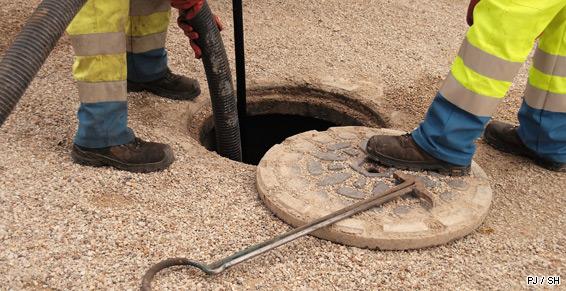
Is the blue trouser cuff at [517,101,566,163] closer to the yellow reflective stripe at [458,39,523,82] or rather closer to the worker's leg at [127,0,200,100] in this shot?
the yellow reflective stripe at [458,39,523,82]

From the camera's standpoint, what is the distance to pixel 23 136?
110 inches

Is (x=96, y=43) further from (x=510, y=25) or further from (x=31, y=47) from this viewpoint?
(x=510, y=25)

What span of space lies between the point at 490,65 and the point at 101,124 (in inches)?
63.2

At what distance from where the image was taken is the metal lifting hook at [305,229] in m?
2.00

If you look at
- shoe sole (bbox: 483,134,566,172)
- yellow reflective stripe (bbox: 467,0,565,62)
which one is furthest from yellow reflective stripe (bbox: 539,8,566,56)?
shoe sole (bbox: 483,134,566,172)

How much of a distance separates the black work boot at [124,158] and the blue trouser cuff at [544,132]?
1.71 m

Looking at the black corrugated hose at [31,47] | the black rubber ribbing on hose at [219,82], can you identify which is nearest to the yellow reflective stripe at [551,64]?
the black rubber ribbing on hose at [219,82]

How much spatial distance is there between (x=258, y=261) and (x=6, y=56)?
1057mm

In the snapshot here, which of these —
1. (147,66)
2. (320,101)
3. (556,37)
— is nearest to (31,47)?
(147,66)

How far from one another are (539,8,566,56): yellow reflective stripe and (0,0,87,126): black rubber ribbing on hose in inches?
77.8

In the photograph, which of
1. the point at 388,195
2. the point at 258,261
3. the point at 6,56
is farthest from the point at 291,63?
the point at 6,56

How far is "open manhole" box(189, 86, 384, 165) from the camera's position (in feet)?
11.3

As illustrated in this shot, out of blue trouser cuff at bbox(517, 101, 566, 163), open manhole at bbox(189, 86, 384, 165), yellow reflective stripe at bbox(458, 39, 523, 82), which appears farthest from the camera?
open manhole at bbox(189, 86, 384, 165)

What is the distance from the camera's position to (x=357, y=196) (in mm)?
2441
